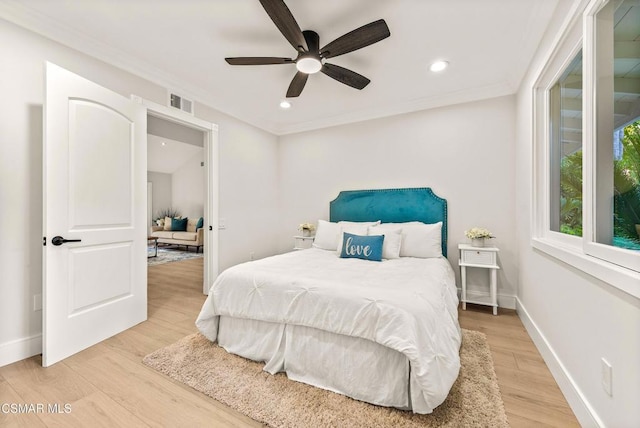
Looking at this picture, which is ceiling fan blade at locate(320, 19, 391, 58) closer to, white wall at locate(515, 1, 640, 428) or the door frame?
white wall at locate(515, 1, 640, 428)

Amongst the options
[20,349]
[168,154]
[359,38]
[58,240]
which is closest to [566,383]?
[359,38]

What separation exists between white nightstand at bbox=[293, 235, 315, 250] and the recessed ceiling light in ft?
8.56

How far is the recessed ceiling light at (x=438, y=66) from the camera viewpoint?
2.60 meters

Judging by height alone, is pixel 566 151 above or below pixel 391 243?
above

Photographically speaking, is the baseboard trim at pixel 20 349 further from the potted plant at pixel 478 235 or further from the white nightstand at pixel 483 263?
the potted plant at pixel 478 235

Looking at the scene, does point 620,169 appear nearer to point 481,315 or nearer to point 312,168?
point 481,315

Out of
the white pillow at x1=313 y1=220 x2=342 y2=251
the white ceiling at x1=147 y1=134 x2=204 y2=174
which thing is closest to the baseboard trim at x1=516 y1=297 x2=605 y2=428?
the white pillow at x1=313 y1=220 x2=342 y2=251

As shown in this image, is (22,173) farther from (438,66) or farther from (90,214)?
(438,66)

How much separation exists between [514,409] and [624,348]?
0.72 metres

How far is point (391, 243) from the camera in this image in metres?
2.90

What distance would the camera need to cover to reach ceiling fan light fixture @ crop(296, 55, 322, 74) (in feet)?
6.77

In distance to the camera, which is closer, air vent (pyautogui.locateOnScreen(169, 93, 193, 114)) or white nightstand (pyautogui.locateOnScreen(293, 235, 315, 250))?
air vent (pyautogui.locateOnScreen(169, 93, 193, 114))

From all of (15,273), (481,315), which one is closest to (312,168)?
(481,315)

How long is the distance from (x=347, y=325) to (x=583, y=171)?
1.54 meters
